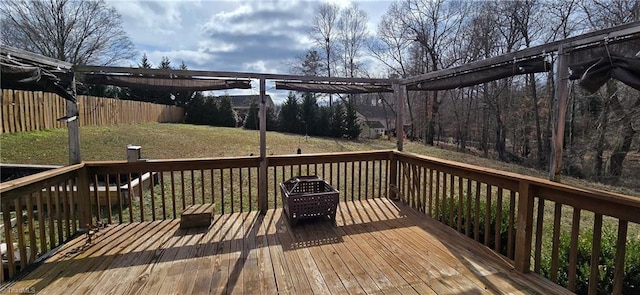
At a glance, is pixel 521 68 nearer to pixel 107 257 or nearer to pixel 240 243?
pixel 240 243

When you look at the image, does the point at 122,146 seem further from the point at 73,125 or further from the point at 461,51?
the point at 461,51

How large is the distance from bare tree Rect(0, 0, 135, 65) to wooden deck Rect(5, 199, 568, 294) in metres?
15.8

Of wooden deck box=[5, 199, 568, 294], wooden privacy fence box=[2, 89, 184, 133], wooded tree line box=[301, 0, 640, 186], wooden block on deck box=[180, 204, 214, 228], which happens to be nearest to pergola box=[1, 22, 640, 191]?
wooden block on deck box=[180, 204, 214, 228]

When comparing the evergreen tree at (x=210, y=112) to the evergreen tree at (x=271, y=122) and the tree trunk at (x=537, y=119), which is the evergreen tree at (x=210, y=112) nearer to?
the evergreen tree at (x=271, y=122)

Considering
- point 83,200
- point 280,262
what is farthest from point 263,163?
point 83,200

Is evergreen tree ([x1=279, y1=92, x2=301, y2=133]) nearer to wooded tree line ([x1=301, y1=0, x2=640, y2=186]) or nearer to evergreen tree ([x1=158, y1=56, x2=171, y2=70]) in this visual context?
wooded tree line ([x1=301, y1=0, x2=640, y2=186])

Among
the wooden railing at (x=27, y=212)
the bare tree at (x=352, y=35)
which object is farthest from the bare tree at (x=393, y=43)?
the wooden railing at (x=27, y=212)

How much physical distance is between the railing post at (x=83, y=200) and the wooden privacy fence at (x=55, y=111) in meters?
1.87

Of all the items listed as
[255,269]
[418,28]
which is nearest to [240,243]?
[255,269]

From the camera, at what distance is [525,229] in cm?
247

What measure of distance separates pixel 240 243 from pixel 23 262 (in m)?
1.74

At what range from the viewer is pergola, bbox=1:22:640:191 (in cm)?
195

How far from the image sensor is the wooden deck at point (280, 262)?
7.36 ft

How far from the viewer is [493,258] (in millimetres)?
2693
